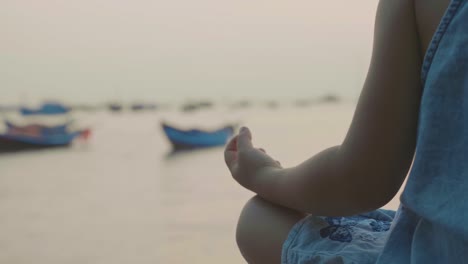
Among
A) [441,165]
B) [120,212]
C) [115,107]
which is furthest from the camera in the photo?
[115,107]

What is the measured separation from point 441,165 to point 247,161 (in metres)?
0.20

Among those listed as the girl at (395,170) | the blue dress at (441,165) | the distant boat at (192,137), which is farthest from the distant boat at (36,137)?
the blue dress at (441,165)

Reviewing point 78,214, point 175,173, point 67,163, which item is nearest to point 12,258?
point 78,214

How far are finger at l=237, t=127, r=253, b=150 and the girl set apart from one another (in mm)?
42

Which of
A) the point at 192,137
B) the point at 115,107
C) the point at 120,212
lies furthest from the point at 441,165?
the point at 115,107

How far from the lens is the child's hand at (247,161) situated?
0.52m

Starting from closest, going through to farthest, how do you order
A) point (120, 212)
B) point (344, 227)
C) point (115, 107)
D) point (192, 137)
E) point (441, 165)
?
point (441, 165) < point (344, 227) < point (120, 212) < point (192, 137) < point (115, 107)

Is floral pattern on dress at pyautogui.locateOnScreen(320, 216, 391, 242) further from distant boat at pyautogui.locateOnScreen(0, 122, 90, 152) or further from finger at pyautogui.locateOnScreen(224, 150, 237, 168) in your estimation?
distant boat at pyautogui.locateOnScreen(0, 122, 90, 152)

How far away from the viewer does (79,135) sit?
6.23m

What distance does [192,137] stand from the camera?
19.4 ft

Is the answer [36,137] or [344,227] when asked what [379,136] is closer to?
[344,227]

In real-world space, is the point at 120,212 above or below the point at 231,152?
below

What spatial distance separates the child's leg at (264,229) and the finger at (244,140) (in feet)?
0.15

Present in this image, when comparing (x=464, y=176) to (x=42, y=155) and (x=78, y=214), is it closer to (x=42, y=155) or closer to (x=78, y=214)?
(x=78, y=214)
